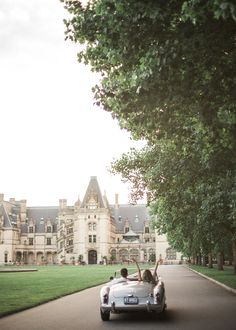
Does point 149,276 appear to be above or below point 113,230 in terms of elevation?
below

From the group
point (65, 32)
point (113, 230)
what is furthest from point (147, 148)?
point (113, 230)

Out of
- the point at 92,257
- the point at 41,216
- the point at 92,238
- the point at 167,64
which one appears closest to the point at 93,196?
the point at 92,238

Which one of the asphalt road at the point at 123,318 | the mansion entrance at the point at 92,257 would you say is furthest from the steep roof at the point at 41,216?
the asphalt road at the point at 123,318

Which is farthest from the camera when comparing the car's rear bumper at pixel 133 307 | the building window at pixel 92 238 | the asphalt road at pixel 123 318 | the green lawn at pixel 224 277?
the building window at pixel 92 238

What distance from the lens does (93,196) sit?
116 meters

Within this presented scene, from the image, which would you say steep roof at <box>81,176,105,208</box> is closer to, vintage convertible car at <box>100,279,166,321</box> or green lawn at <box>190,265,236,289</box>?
green lawn at <box>190,265,236,289</box>

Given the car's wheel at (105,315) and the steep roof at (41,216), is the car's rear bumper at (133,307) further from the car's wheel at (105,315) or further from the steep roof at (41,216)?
the steep roof at (41,216)

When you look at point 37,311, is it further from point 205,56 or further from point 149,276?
point 205,56

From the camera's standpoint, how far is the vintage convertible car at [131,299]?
12.2 meters

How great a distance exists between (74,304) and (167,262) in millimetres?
97418

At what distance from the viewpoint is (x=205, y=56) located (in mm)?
11547

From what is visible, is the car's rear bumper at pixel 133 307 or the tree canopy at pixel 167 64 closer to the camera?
the tree canopy at pixel 167 64

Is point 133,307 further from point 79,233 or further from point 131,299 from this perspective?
point 79,233

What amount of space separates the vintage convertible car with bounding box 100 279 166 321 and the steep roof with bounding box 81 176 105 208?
103 metres
